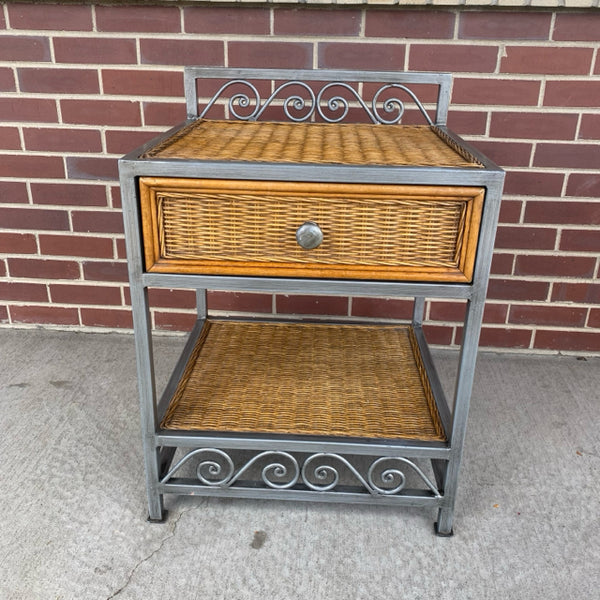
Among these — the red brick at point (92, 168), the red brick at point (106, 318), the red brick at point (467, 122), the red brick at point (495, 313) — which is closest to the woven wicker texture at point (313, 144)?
the red brick at point (467, 122)

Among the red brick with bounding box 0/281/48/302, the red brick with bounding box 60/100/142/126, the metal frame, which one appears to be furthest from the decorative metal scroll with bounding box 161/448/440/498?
the red brick with bounding box 60/100/142/126

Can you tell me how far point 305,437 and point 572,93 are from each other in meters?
1.31

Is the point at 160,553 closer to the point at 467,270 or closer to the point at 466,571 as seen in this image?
the point at 466,571

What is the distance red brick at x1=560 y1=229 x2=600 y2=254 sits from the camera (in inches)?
77.5

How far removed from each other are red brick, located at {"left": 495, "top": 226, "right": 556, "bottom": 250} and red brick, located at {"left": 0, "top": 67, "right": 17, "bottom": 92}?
161cm

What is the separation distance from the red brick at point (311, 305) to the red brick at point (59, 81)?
90 centimetres

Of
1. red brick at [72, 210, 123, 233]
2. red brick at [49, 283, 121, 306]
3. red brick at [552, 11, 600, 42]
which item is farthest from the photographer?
red brick at [49, 283, 121, 306]

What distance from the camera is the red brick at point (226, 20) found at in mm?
1793

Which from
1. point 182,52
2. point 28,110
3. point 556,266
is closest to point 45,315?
point 28,110

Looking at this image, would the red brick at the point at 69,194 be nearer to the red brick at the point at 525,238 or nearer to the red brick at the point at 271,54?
the red brick at the point at 271,54

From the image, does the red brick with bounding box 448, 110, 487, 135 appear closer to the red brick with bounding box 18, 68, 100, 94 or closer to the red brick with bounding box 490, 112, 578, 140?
the red brick with bounding box 490, 112, 578, 140

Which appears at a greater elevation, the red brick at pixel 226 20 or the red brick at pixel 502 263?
the red brick at pixel 226 20

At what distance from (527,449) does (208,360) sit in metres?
0.89

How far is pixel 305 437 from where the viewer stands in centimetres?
133
